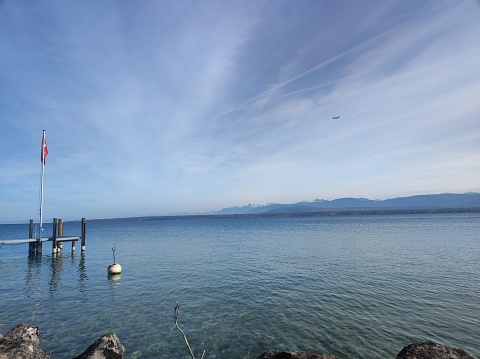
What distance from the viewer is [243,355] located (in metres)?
11.6

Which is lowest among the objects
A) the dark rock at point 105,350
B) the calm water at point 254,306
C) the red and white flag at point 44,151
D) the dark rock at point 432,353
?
the calm water at point 254,306

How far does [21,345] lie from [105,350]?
9.50ft

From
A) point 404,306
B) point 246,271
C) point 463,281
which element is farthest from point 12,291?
point 463,281

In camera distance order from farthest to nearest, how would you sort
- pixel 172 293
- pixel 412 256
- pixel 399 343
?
1. pixel 412 256
2. pixel 172 293
3. pixel 399 343

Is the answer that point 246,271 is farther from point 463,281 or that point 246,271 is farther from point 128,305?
point 463,281

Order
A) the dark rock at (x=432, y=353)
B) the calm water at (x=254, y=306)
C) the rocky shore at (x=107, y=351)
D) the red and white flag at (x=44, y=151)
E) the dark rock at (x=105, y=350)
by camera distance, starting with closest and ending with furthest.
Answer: the dark rock at (x=432, y=353) → the rocky shore at (x=107, y=351) → the dark rock at (x=105, y=350) → the calm water at (x=254, y=306) → the red and white flag at (x=44, y=151)

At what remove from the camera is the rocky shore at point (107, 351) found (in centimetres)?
686

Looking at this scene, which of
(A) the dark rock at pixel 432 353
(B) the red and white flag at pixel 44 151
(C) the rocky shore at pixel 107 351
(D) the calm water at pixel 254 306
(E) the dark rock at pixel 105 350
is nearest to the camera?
(A) the dark rock at pixel 432 353

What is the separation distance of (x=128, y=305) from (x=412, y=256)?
3515 cm

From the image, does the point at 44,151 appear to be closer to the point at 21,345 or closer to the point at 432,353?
the point at 21,345

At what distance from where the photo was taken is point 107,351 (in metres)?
8.64

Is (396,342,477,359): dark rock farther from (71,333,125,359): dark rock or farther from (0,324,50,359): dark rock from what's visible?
(0,324,50,359): dark rock

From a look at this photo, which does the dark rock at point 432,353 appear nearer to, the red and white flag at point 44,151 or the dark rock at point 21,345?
the dark rock at point 21,345

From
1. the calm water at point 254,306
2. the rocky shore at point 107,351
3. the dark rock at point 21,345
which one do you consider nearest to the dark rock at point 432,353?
the rocky shore at point 107,351
